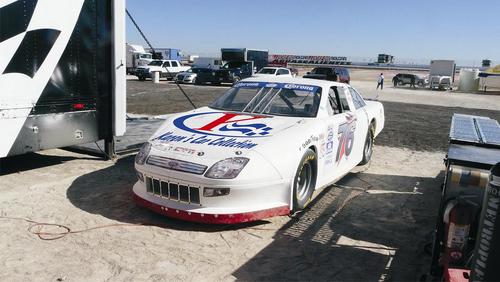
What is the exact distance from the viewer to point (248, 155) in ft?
13.7

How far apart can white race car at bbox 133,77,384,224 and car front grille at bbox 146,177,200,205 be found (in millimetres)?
10

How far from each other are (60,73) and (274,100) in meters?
2.98

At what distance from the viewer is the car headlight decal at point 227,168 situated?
4035 millimetres

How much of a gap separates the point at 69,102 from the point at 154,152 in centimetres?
226

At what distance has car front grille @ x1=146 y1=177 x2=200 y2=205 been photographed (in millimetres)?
4133

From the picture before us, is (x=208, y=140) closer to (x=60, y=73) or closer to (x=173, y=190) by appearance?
(x=173, y=190)

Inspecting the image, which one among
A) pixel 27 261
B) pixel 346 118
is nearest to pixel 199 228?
pixel 27 261

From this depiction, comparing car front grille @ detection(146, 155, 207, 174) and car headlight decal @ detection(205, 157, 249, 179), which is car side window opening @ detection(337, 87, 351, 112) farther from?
car front grille @ detection(146, 155, 207, 174)

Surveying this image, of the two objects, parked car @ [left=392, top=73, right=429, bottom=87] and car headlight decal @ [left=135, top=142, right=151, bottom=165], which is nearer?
car headlight decal @ [left=135, top=142, right=151, bottom=165]

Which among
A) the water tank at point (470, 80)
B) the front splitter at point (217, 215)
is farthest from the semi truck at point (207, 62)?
the front splitter at point (217, 215)

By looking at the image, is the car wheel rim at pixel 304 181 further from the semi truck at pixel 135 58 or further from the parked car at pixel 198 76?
the semi truck at pixel 135 58

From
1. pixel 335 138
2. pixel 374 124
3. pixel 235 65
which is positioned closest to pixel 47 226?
pixel 335 138

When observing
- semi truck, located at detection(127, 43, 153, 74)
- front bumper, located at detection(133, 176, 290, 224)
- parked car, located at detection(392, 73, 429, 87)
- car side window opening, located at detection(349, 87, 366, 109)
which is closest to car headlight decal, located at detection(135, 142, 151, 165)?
→ front bumper, located at detection(133, 176, 290, 224)

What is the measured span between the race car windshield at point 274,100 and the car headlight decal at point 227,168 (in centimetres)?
144
